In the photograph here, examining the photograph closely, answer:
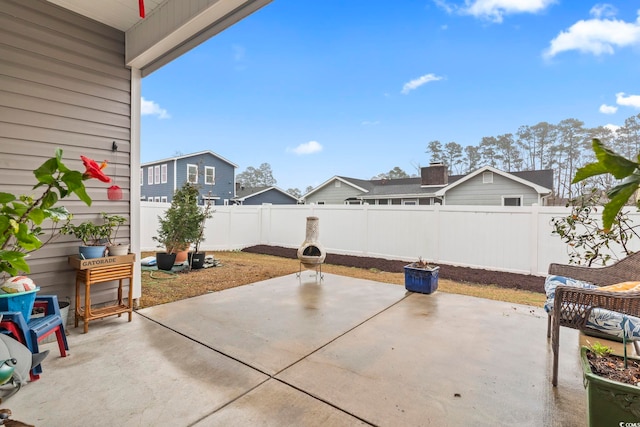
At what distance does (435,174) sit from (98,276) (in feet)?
44.2

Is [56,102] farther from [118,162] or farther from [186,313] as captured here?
[186,313]

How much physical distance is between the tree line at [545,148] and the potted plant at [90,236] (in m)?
10.6

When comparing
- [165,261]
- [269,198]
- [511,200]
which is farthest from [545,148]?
[165,261]

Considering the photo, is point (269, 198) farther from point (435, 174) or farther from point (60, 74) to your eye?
point (60, 74)

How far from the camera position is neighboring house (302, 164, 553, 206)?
34.2 feet

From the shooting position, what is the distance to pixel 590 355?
164 cm

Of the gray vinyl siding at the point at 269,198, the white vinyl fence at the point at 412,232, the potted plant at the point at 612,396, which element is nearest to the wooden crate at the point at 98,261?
the potted plant at the point at 612,396

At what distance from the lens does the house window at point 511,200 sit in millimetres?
10391

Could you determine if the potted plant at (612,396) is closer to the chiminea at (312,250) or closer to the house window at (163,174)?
the chiminea at (312,250)

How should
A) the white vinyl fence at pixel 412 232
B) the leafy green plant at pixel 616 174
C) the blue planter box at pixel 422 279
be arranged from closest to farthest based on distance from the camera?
1. the leafy green plant at pixel 616 174
2. the blue planter box at pixel 422 279
3. the white vinyl fence at pixel 412 232

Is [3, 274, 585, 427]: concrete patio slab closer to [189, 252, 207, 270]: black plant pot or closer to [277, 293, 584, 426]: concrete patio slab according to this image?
[277, 293, 584, 426]: concrete patio slab

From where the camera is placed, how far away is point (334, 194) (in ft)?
53.3

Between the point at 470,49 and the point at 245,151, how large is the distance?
16.9 meters

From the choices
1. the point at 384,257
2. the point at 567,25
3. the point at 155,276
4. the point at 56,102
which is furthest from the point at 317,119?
the point at 56,102
